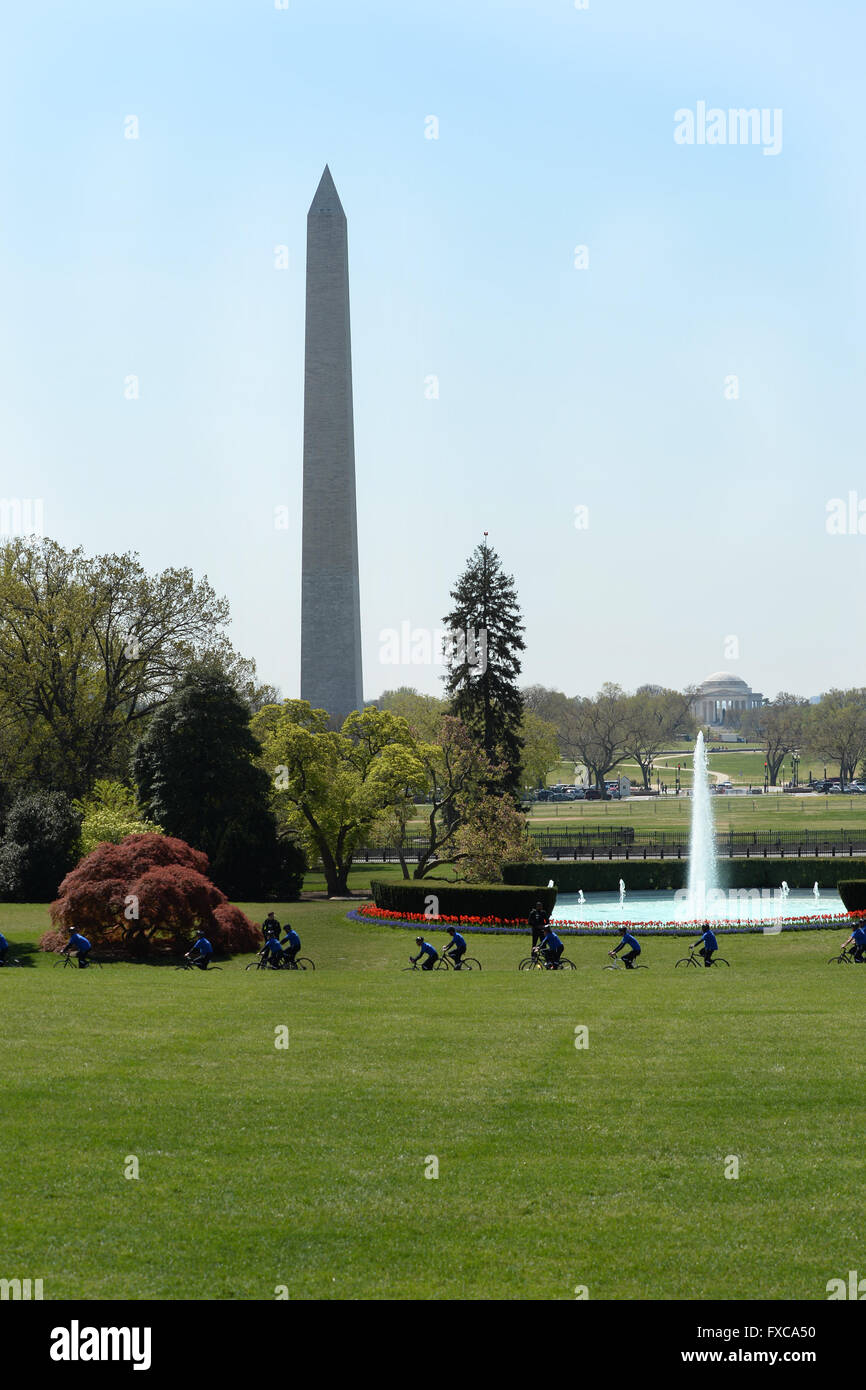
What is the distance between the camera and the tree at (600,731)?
140 meters

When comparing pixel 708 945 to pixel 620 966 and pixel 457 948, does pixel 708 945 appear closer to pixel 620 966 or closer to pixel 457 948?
pixel 620 966

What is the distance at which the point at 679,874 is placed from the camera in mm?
52469

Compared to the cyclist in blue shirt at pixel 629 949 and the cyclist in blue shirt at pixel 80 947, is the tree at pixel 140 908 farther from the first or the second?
the cyclist in blue shirt at pixel 629 949

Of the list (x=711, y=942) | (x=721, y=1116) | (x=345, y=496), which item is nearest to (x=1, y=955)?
(x=711, y=942)

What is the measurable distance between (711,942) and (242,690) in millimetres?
34933

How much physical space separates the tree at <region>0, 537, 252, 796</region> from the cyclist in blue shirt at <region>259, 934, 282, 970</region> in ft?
85.6

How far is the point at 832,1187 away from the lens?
1146cm

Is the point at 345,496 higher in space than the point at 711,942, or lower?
higher

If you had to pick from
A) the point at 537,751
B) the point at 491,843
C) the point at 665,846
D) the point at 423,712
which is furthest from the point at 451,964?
the point at 423,712

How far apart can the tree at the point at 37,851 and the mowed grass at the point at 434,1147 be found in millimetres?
26103

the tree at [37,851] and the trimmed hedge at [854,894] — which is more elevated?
the tree at [37,851]

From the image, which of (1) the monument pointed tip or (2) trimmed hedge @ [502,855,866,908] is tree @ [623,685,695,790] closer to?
(1) the monument pointed tip

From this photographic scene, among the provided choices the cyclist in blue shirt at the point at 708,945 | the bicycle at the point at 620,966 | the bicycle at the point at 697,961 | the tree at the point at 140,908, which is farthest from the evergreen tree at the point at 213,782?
the cyclist in blue shirt at the point at 708,945
